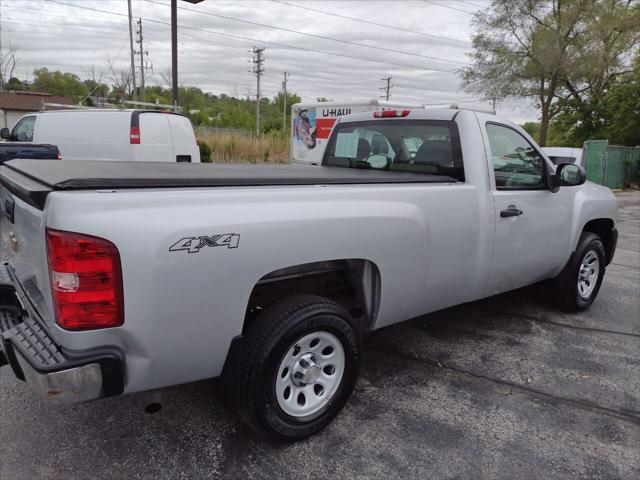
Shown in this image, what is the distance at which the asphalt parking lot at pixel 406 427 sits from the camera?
246 cm

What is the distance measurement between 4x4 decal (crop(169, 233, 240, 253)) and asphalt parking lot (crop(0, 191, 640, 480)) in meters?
0.90

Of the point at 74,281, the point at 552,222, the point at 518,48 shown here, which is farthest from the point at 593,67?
the point at 74,281

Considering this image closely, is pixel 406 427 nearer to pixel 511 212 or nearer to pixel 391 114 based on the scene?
pixel 511 212

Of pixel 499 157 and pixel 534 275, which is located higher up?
pixel 499 157

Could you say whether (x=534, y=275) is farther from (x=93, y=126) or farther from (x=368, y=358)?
(x=93, y=126)

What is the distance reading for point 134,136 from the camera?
953 centimetres

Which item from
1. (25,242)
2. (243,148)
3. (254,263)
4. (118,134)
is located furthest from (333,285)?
(243,148)

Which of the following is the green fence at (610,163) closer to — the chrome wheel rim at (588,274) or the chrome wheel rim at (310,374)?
the chrome wheel rim at (588,274)

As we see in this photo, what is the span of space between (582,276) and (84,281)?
15.0 feet

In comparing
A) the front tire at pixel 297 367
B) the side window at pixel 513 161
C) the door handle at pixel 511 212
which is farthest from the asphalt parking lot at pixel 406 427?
the side window at pixel 513 161

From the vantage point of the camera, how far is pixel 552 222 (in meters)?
4.04

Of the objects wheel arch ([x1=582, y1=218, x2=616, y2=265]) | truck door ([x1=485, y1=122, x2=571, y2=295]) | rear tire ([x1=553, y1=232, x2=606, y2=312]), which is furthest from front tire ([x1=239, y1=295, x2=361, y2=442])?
wheel arch ([x1=582, y1=218, x2=616, y2=265])

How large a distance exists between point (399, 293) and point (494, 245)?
3.26ft

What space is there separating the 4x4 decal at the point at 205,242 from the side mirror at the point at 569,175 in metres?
3.05
